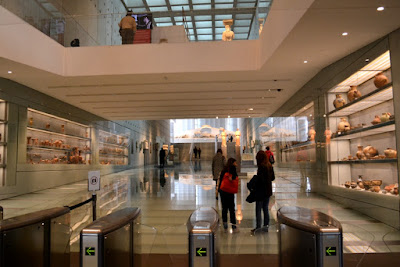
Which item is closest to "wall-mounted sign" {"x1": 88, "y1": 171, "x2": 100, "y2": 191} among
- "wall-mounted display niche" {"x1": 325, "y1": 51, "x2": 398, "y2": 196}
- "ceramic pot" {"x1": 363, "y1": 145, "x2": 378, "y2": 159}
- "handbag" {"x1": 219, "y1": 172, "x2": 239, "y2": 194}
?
Result: "handbag" {"x1": 219, "y1": 172, "x2": 239, "y2": 194}

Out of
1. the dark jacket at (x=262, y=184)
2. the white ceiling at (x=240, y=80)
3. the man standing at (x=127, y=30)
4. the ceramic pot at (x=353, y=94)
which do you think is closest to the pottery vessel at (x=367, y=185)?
the ceramic pot at (x=353, y=94)

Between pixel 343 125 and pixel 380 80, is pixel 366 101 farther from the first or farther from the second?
pixel 343 125

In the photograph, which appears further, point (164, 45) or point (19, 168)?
point (19, 168)

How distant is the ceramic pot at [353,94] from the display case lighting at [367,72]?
0.37 ft

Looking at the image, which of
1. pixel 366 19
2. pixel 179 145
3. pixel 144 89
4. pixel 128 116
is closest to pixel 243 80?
pixel 144 89

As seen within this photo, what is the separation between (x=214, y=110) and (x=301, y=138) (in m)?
6.26

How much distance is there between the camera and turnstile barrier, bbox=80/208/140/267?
2564 millimetres

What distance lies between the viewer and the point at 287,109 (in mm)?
13828

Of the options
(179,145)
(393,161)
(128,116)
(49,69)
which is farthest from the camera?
(179,145)

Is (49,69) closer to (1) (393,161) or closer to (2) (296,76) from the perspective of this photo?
(2) (296,76)

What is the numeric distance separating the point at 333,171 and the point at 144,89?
672 cm

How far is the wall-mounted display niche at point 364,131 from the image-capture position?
6090mm

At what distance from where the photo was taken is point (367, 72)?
22.3 ft

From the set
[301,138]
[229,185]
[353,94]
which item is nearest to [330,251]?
[229,185]
